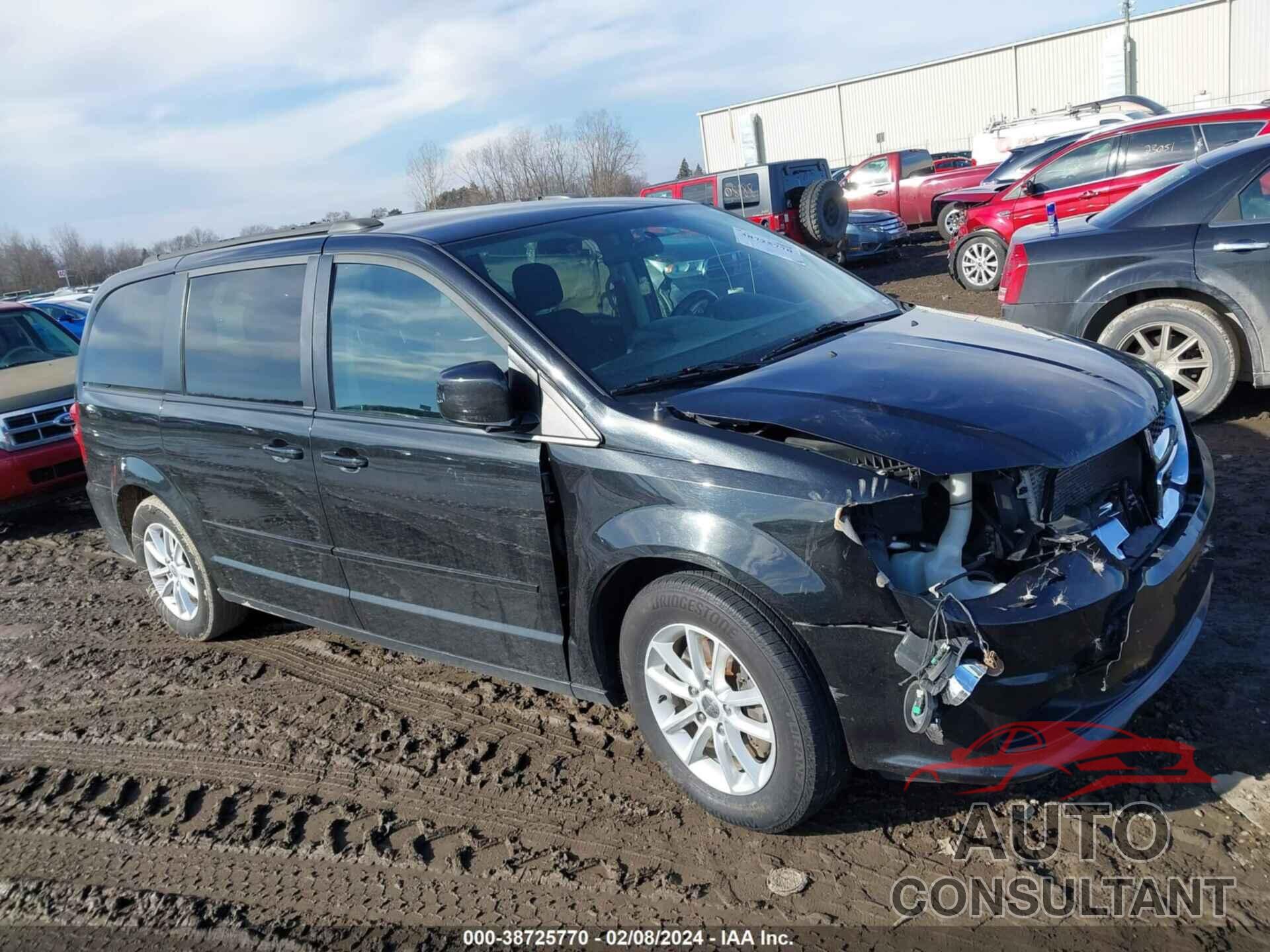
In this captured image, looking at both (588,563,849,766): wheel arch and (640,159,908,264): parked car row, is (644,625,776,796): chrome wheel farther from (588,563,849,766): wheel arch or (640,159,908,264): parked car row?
(640,159,908,264): parked car row

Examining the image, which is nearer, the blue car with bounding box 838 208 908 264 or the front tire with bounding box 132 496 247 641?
the front tire with bounding box 132 496 247 641

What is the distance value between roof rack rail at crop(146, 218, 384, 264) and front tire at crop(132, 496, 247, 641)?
4.16 ft

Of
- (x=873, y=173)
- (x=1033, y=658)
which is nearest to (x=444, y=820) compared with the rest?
(x=1033, y=658)

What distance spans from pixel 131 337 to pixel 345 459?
2.08m

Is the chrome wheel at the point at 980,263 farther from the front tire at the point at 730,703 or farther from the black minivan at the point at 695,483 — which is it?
the front tire at the point at 730,703

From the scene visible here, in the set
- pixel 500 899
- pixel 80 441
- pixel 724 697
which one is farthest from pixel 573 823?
pixel 80 441

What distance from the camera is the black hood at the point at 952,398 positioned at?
2.75 m

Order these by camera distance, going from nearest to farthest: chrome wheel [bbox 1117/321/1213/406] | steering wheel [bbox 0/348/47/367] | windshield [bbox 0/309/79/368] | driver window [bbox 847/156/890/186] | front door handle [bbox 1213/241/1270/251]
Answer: front door handle [bbox 1213/241/1270/251], chrome wheel [bbox 1117/321/1213/406], steering wheel [bbox 0/348/47/367], windshield [bbox 0/309/79/368], driver window [bbox 847/156/890/186]

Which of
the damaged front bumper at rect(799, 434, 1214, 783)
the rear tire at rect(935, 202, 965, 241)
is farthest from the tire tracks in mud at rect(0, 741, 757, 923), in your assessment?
the rear tire at rect(935, 202, 965, 241)

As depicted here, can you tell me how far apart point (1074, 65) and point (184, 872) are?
51801 millimetres

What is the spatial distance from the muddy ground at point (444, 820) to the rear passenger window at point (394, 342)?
137 centimetres

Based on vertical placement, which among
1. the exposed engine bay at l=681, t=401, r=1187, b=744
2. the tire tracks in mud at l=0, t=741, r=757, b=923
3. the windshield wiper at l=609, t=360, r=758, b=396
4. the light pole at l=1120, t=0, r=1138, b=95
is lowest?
the tire tracks in mud at l=0, t=741, r=757, b=923

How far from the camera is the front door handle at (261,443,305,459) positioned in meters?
4.02

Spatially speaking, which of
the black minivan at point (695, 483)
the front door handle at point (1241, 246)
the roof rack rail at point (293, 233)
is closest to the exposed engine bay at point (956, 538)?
the black minivan at point (695, 483)
